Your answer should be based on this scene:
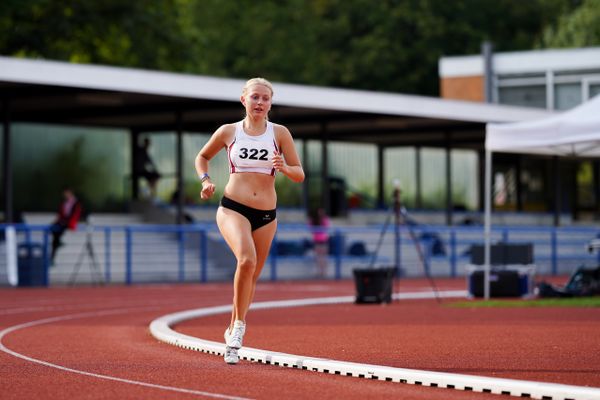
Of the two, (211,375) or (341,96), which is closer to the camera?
(211,375)

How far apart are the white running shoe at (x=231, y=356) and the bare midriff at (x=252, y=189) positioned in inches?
45.2

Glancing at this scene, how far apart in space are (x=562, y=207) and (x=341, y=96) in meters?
18.9

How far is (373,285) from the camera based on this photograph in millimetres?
21438

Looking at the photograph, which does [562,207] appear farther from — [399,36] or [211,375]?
[211,375]

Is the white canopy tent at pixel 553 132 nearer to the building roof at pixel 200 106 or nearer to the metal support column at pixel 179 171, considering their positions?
the building roof at pixel 200 106

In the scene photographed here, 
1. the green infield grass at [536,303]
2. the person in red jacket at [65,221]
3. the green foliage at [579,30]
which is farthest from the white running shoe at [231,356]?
the green foliage at [579,30]

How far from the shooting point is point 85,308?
808 inches

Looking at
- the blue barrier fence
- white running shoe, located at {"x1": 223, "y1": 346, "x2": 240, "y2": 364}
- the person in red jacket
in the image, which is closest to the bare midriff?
white running shoe, located at {"x1": 223, "y1": 346, "x2": 240, "y2": 364}

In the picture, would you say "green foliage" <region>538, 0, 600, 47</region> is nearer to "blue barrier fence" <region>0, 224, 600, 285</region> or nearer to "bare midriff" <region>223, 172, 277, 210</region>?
"blue barrier fence" <region>0, 224, 600, 285</region>

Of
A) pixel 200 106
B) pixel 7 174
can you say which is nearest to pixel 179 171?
pixel 200 106

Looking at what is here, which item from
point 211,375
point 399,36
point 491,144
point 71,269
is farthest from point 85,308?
point 399,36

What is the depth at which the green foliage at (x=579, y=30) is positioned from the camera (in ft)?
218

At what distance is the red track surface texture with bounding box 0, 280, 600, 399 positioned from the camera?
361 inches

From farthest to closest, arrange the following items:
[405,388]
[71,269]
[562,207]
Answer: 1. [562,207]
2. [71,269]
3. [405,388]
